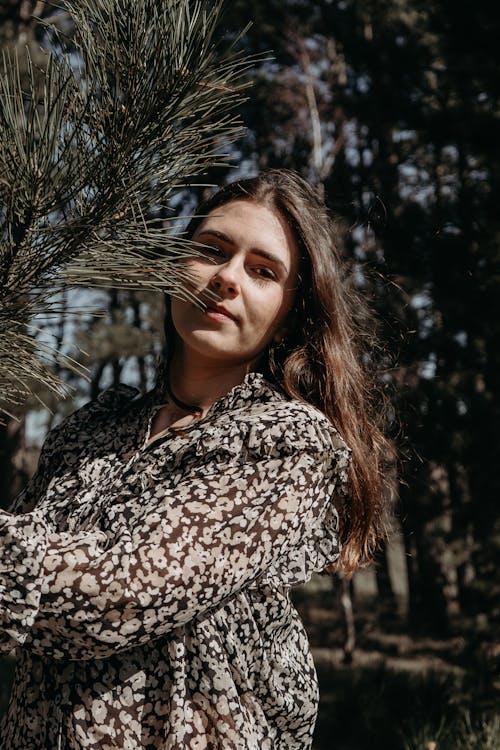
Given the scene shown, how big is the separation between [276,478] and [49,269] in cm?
50

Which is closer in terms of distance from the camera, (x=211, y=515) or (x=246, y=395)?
(x=211, y=515)

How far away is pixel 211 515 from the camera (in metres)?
1.17

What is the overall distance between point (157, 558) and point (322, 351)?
2.41 ft

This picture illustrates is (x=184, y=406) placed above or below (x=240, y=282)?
below

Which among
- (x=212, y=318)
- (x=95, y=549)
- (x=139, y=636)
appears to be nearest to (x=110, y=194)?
(x=212, y=318)

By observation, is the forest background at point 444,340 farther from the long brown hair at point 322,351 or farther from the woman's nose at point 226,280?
the woman's nose at point 226,280

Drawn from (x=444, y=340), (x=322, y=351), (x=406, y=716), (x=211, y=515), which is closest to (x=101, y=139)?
(x=211, y=515)

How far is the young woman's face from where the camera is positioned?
1506mm

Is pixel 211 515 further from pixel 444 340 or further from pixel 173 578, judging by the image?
pixel 444 340

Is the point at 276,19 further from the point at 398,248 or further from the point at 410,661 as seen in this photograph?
the point at 410,661

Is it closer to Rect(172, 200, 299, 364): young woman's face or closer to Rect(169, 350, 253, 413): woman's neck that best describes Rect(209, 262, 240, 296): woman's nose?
Rect(172, 200, 299, 364): young woman's face

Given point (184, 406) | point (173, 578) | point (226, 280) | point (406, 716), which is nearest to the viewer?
point (173, 578)

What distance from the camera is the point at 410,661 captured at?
9.55 meters

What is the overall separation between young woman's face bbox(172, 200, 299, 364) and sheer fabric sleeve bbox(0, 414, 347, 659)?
0.33 meters
